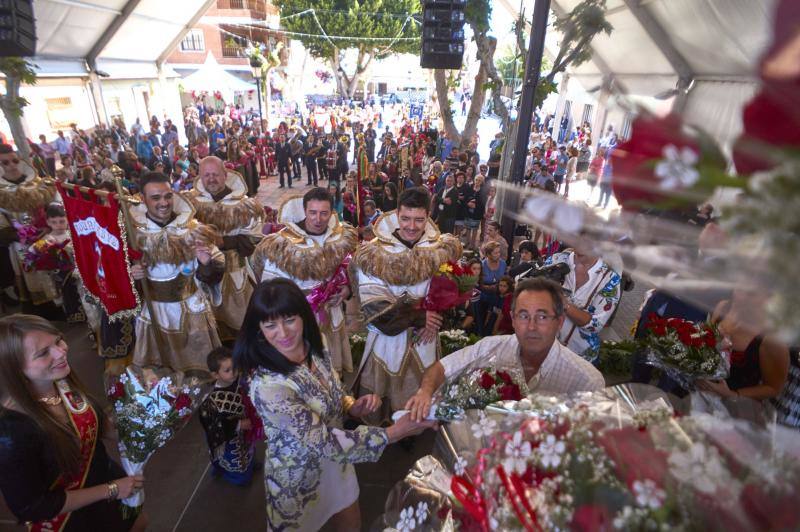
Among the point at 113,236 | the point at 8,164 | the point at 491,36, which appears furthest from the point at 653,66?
the point at 491,36

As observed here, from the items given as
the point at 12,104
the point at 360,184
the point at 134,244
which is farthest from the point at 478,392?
the point at 12,104

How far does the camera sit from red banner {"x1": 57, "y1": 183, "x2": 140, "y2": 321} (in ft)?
11.3

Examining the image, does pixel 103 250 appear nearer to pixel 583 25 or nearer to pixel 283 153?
pixel 583 25

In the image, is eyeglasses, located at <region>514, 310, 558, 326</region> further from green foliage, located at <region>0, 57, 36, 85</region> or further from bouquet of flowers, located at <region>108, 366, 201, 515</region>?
green foliage, located at <region>0, 57, 36, 85</region>

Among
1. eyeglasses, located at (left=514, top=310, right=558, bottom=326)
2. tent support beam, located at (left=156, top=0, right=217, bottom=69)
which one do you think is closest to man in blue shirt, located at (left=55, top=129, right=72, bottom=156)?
tent support beam, located at (left=156, top=0, right=217, bottom=69)

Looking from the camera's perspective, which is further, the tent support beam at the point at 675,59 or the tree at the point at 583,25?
the tree at the point at 583,25

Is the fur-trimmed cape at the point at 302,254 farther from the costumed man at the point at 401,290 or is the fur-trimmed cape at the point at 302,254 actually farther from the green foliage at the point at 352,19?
the green foliage at the point at 352,19

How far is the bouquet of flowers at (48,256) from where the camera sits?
4691mm

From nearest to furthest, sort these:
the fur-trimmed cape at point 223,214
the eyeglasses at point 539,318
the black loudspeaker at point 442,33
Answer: the eyeglasses at point 539,318 < the fur-trimmed cape at point 223,214 < the black loudspeaker at point 442,33

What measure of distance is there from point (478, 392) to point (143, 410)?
5.25ft

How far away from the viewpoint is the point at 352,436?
2.02 m

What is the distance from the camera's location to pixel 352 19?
93.2 ft

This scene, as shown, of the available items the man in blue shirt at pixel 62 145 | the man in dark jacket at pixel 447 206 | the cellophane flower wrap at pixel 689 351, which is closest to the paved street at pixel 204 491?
the cellophane flower wrap at pixel 689 351

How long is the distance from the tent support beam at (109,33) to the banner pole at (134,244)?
14.9 metres
